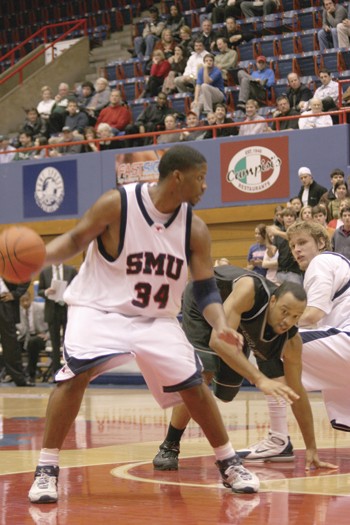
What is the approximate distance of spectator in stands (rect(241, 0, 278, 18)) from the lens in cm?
2031

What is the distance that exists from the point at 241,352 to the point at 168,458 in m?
1.27

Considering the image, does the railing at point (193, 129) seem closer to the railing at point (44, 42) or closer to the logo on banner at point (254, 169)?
the logo on banner at point (254, 169)

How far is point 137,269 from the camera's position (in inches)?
217

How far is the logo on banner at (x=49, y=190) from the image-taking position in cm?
2003

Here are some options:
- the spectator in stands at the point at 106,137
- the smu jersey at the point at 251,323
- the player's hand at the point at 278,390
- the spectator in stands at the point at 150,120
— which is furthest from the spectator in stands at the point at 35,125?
the player's hand at the point at 278,390

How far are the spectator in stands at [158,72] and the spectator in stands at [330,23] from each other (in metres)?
3.48

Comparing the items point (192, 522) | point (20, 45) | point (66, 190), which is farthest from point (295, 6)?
point (192, 522)

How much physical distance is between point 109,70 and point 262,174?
7542mm

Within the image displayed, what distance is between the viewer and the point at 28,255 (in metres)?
5.17

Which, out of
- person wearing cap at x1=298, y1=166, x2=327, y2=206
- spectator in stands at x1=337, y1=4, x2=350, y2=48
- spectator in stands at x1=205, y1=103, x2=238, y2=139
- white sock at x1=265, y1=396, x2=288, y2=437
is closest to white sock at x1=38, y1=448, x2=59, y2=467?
white sock at x1=265, y1=396, x2=288, y2=437

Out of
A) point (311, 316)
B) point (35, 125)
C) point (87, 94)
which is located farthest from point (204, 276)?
point (35, 125)

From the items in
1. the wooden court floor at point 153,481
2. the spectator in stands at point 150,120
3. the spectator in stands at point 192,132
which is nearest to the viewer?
the wooden court floor at point 153,481

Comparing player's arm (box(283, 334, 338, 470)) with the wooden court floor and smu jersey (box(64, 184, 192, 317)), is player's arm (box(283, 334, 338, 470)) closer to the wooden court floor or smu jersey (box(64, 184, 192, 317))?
the wooden court floor

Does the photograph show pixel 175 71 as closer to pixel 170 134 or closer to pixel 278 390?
pixel 170 134
